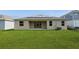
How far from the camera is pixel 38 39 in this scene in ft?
18.9

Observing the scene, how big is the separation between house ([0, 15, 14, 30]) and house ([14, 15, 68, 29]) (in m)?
0.07

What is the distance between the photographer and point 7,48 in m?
5.73

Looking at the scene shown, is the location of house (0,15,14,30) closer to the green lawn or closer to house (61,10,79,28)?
the green lawn

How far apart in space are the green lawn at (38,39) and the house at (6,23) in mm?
71

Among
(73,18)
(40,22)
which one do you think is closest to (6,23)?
(40,22)

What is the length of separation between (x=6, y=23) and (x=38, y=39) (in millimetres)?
507

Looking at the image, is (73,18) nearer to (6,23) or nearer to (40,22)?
(40,22)
